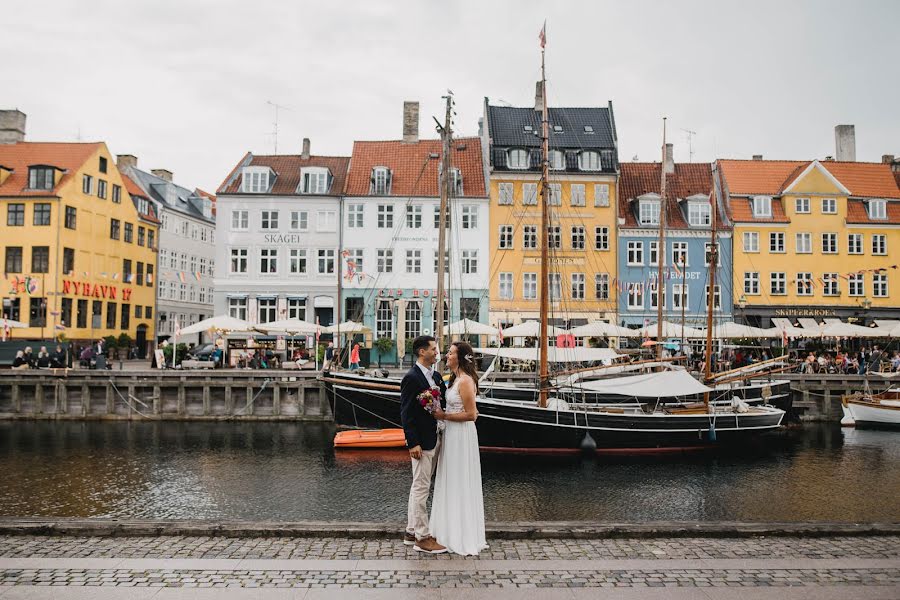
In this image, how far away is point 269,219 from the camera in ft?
144

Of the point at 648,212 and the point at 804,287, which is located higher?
the point at 648,212

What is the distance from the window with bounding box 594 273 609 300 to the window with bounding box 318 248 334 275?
15898 millimetres

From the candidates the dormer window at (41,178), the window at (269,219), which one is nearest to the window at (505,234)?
the window at (269,219)

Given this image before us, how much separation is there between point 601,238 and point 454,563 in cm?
3905

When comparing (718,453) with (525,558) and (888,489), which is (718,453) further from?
(525,558)

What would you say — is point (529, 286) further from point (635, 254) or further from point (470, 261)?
point (635, 254)

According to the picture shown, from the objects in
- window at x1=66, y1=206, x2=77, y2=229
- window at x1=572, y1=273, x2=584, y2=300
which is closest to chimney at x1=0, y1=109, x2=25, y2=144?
window at x1=66, y1=206, x2=77, y2=229

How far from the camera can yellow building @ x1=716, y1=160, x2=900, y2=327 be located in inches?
1777

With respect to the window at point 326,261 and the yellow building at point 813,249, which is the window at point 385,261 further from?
the yellow building at point 813,249

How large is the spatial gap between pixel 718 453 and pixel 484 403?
7.88 m

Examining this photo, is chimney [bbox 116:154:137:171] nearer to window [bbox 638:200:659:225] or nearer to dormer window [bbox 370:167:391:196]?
dormer window [bbox 370:167:391:196]

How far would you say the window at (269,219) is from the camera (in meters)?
43.8

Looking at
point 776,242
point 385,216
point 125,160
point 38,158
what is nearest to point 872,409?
point 776,242

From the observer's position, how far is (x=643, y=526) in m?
8.65
